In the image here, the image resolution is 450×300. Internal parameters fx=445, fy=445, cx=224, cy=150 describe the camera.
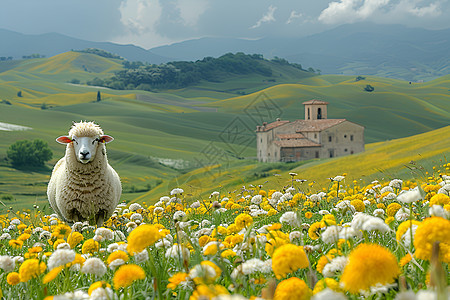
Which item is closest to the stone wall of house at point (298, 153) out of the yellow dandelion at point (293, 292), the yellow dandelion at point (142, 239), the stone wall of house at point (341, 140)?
the stone wall of house at point (341, 140)

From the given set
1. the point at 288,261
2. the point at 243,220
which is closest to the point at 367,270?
the point at 288,261

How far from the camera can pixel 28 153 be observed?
68.1 metres

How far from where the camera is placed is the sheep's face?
919cm

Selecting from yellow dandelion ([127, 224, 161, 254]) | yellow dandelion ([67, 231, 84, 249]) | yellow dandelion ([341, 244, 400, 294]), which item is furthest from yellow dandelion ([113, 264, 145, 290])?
yellow dandelion ([67, 231, 84, 249])

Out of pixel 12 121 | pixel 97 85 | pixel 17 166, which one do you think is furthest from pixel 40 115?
pixel 97 85

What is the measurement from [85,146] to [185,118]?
376 ft

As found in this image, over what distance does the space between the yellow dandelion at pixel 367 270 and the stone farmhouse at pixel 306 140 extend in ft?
238

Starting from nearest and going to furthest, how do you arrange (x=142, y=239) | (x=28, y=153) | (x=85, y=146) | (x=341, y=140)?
(x=142, y=239) < (x=85, y=146) < (x=28, y=153) < (x=341, y=140)

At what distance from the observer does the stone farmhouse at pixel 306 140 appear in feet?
247

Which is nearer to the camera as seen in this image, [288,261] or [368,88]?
[288,261]

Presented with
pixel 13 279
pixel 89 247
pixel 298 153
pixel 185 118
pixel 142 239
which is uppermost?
pixel 142 239

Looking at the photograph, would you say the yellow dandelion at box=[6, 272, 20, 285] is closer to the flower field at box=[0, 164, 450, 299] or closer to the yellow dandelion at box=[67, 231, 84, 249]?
the flower field at box=[0, 164, 450, 299]

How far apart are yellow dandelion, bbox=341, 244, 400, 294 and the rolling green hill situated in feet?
83.6

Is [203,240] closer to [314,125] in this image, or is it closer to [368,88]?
[314,125]
